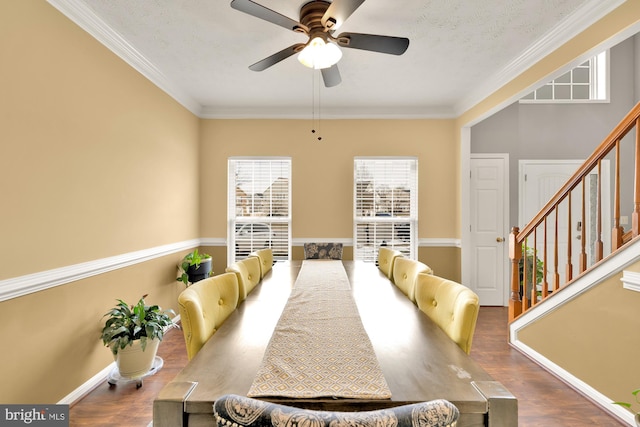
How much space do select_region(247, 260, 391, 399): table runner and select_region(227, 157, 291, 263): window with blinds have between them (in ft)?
8.92

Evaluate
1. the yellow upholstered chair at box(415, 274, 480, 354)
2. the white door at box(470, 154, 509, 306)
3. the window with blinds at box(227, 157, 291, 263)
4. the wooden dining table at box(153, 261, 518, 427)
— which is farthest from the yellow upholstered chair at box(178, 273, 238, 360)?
the white door at box(470, 154, 509, 306)

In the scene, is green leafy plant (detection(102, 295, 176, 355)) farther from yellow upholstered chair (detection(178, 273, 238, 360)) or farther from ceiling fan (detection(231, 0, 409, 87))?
ceiling fan (detection(231, 0, 409, 87))

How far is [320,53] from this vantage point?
204 cm

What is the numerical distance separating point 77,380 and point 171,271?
1.45m

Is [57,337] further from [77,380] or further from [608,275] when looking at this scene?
[608,275]

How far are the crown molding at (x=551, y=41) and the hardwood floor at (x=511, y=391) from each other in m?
2.53

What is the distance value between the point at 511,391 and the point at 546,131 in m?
3.58

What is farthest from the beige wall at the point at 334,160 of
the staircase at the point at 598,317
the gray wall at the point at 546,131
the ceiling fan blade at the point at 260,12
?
the ceiling fan blade at the point at 260,12

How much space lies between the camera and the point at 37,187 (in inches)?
71.8

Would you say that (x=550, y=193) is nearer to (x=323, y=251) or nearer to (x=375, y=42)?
(x=323, y=251)

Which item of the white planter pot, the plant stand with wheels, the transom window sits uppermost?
the transom window

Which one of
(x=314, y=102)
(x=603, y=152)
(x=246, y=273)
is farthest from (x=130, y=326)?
(x=603, y=152)

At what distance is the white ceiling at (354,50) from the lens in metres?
2.16

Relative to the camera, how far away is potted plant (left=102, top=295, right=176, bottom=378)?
7.22 feet
